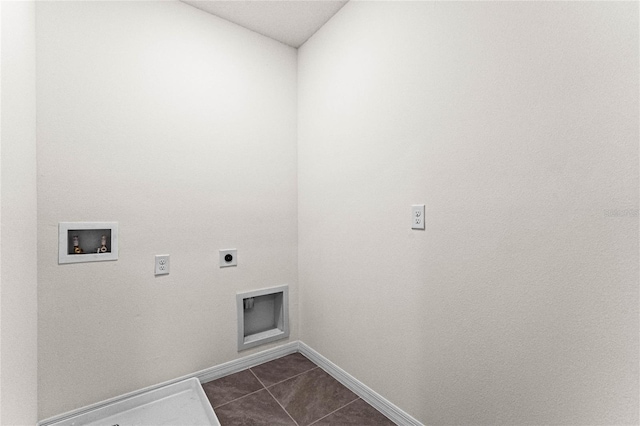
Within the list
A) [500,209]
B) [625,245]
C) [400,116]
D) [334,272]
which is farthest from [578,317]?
[334,272]

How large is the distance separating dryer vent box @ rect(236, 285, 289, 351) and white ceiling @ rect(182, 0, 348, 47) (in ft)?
5.82

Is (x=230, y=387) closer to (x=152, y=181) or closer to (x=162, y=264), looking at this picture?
(x=162, y=264)

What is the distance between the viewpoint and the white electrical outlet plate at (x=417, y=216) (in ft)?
4.44

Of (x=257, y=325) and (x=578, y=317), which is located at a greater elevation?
(x=578, y=317)

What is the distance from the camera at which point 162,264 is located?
1.70m

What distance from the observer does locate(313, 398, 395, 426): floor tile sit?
4.87 feet

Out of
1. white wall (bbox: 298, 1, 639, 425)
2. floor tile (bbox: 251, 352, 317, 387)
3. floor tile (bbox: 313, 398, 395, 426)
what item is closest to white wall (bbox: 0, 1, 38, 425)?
floor tile (bbox: 251, 352, 317, 387)

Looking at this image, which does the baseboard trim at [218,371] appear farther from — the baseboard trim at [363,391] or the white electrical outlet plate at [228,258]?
the white electrical outlet plate at [228,258]

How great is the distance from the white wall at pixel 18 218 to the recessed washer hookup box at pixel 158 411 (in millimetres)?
279

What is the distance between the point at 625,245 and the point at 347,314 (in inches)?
51.1

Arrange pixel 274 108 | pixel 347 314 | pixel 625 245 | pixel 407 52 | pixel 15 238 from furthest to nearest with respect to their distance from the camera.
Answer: pixel 274 108 → pixel 347 314 → pixel 407 52 → pixel 15 238 → pixel 625 245

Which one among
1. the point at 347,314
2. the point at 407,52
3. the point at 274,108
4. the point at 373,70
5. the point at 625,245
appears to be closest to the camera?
the point at 625,245

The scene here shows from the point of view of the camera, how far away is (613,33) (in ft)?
2.77

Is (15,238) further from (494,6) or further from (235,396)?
(494,6)
